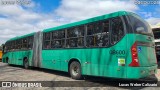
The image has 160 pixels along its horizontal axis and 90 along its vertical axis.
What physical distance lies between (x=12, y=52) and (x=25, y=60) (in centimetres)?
310

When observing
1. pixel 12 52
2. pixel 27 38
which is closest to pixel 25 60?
pixel 27 38

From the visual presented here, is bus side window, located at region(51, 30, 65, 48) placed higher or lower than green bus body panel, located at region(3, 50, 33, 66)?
higher

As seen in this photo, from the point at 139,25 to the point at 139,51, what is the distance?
113 centimetres

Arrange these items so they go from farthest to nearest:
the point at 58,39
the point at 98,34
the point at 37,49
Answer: the point at 37,49 → the point at 58,39 → the point at 98,34

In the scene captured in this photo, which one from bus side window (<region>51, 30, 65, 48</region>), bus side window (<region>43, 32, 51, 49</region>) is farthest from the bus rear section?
bus side window (<region>43, 32, 51, 49</region>)

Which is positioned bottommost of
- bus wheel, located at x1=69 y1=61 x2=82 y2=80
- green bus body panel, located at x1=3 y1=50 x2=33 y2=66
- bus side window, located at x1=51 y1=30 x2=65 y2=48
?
bus wheel, located at x1=69 y1=61 x2=82 y2=80

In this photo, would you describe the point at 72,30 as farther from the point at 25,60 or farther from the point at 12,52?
the point at 12,52

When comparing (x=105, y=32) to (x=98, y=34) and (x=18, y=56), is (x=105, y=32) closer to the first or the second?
(x=98, y=34)

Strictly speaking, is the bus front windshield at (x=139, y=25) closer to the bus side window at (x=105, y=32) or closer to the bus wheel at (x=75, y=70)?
the bus side window at (x=105, y=32)

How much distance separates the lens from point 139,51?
8.08 metres

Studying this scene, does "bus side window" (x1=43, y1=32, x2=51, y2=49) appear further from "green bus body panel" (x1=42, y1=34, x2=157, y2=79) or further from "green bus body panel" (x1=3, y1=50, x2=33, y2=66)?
"green bus body panel" (x1=3, y1=50, x2=33, y2=66)

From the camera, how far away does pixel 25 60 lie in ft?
55.1

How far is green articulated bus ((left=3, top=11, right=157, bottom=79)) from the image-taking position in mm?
8023

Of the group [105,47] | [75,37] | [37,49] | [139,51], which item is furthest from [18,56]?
[139,51]
